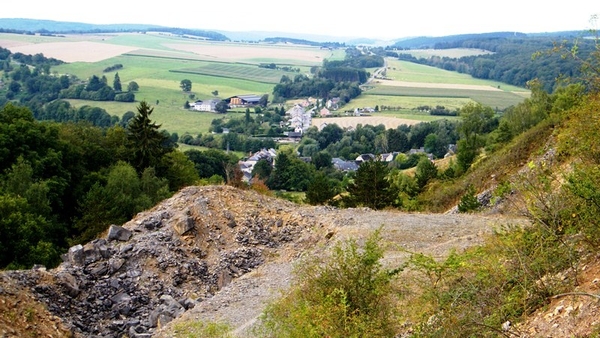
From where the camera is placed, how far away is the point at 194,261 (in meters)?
19.7

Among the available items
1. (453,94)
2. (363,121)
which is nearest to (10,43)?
(363,121)

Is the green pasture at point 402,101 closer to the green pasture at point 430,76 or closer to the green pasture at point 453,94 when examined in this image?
the green pasture at point 453,94

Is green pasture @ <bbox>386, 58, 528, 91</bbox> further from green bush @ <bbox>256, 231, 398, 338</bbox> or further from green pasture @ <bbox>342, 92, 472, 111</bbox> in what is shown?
green bush @ <bbox>256, 231, 398, 338</bbox>

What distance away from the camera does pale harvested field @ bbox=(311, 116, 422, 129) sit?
107m

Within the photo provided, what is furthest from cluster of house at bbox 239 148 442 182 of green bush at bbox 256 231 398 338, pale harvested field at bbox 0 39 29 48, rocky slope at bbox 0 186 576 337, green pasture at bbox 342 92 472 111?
pale harvested field at bbox 0 39 29 48

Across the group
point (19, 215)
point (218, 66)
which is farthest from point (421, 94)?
point (19, 215)

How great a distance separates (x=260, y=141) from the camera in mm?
97312

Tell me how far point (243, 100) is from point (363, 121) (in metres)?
Answer: 29.8

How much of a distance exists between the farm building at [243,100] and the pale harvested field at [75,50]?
160 ft

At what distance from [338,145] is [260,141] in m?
13.2

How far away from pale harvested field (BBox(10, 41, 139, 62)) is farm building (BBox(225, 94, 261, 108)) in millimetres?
48782

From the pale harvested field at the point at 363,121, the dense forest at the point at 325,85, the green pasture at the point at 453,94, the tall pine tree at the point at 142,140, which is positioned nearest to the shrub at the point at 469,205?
the tall pine tree at the point at 142,140

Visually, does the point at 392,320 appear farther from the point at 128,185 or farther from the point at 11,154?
the point at 11,154

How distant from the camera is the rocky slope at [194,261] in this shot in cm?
1603
